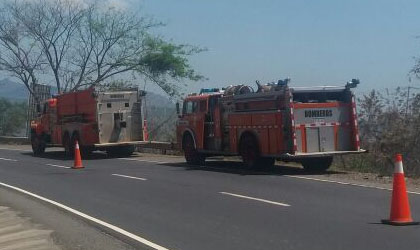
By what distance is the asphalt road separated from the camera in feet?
29.5

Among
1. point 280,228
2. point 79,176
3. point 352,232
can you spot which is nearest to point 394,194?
point 352,232

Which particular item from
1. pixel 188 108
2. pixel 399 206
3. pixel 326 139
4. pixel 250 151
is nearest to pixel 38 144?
pixel 188 108

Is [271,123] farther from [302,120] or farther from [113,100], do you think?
[113,100]

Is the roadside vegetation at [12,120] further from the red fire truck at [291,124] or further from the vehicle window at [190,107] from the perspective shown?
the red fire truck at [291,124]

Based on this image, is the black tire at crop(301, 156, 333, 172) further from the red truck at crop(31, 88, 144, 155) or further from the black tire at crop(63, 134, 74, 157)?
the black tire at crop(63, 134, 74, 157)

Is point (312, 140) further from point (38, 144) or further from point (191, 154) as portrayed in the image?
point (38, 144)

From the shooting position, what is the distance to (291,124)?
1847cm

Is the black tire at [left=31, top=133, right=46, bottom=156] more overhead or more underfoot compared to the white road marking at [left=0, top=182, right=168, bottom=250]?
more overhead

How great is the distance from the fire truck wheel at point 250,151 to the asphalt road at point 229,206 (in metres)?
0.41

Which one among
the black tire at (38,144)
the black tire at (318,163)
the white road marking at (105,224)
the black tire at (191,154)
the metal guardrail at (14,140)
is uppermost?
the metal guardrail at (14,140)

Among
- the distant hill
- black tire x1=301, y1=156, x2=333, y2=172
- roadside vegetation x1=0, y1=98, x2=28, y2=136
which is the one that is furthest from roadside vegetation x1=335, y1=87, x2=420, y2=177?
roadside vegetation x1=0, y1=98, x2=28, y2=136

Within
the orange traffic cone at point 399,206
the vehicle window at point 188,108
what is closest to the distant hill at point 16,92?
the vehicle window at point 188,108

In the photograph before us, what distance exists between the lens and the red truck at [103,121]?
27969mm

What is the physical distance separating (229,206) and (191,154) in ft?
36.4
